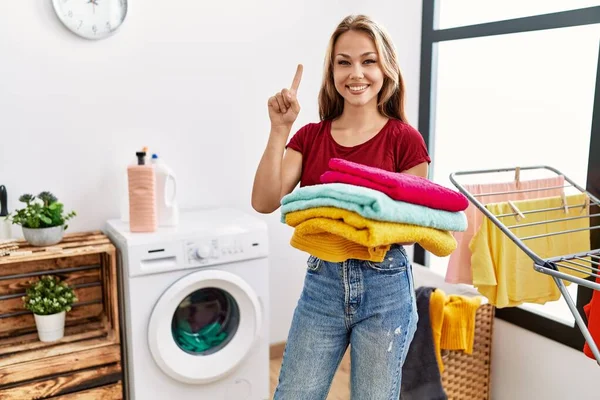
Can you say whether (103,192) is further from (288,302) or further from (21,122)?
→ (288,302)

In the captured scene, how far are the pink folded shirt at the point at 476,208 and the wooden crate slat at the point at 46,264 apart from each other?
1444 mm

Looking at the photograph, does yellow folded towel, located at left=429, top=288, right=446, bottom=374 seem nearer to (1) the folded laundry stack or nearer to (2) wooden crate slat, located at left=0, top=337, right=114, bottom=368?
(1) the folded laundry stack

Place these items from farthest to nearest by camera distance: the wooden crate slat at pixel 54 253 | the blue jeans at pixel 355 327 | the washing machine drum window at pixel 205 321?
the washing machine drum window at pixel 205 321, the wooden crate slat at pixel 54 253, the blue jeans at pixel 355 327

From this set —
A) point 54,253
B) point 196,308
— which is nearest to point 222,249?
point 196,308

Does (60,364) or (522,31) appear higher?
(522,31)

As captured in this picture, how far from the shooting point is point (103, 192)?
2.45 metres

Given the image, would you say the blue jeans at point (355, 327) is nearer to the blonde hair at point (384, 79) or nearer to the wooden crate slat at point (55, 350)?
the blonde hair at point (384, 79)

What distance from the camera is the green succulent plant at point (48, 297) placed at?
216 centimetres

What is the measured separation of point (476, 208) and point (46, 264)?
66.7 inches

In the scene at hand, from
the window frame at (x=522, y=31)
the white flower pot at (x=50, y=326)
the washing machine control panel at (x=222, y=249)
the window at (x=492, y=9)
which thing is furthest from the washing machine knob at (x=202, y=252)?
the window at (x=492, y=9)

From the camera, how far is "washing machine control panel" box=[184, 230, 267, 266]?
7.23ft

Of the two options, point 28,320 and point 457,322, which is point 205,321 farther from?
point 457,322

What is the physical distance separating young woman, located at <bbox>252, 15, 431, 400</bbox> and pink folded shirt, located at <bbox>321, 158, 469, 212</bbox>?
0.13m

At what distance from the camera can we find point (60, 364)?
2.11 m
